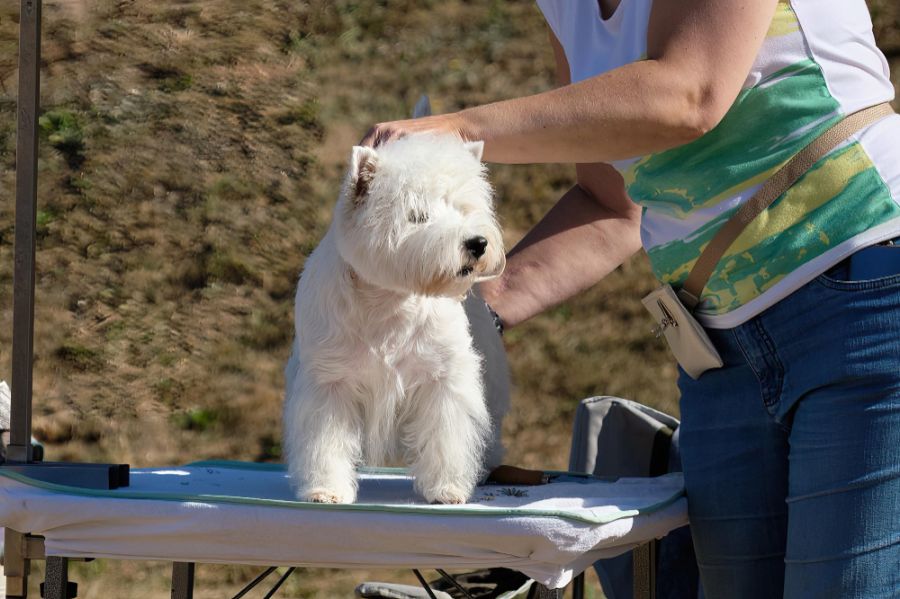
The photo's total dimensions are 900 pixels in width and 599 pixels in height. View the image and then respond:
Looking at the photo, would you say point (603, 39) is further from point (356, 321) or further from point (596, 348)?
point (596, 348)

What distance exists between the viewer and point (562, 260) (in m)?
2.11

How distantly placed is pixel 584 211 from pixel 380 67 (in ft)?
12.0

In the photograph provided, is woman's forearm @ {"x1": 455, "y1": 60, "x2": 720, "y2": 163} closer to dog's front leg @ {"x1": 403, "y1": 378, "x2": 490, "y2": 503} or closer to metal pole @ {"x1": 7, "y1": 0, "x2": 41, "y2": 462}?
dog's front leg @ {"x1": 403, "y1": 378, "x2": 490, "y2": 503}

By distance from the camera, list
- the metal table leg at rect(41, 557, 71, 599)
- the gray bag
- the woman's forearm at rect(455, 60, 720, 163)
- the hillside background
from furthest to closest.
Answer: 1. the hillside background
2. the gray bag
3. the metal table leg at rect(41, 557, 71, 599)
4. the woman's forearm at rect(455, 60, 720, 163)

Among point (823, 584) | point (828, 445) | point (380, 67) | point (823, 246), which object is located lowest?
point (823, 584)

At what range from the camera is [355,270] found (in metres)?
1.74

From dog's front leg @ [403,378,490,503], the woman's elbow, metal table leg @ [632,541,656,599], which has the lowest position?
metal table leg @ [632,541,656,599]

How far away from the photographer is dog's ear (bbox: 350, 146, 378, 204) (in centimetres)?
167

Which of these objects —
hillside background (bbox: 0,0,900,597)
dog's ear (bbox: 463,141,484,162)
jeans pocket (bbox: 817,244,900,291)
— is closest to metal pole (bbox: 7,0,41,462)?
dog's ear (bbox: 463,141,484,162)

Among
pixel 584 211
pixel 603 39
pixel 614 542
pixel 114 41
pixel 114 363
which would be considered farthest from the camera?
pixel 114 41

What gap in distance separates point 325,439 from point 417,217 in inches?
15.8

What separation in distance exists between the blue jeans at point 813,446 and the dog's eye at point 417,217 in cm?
51

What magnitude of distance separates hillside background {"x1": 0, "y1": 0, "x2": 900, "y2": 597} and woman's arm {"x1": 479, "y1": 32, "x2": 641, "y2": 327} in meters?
2.79

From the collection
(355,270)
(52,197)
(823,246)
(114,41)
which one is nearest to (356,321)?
(355,270)
